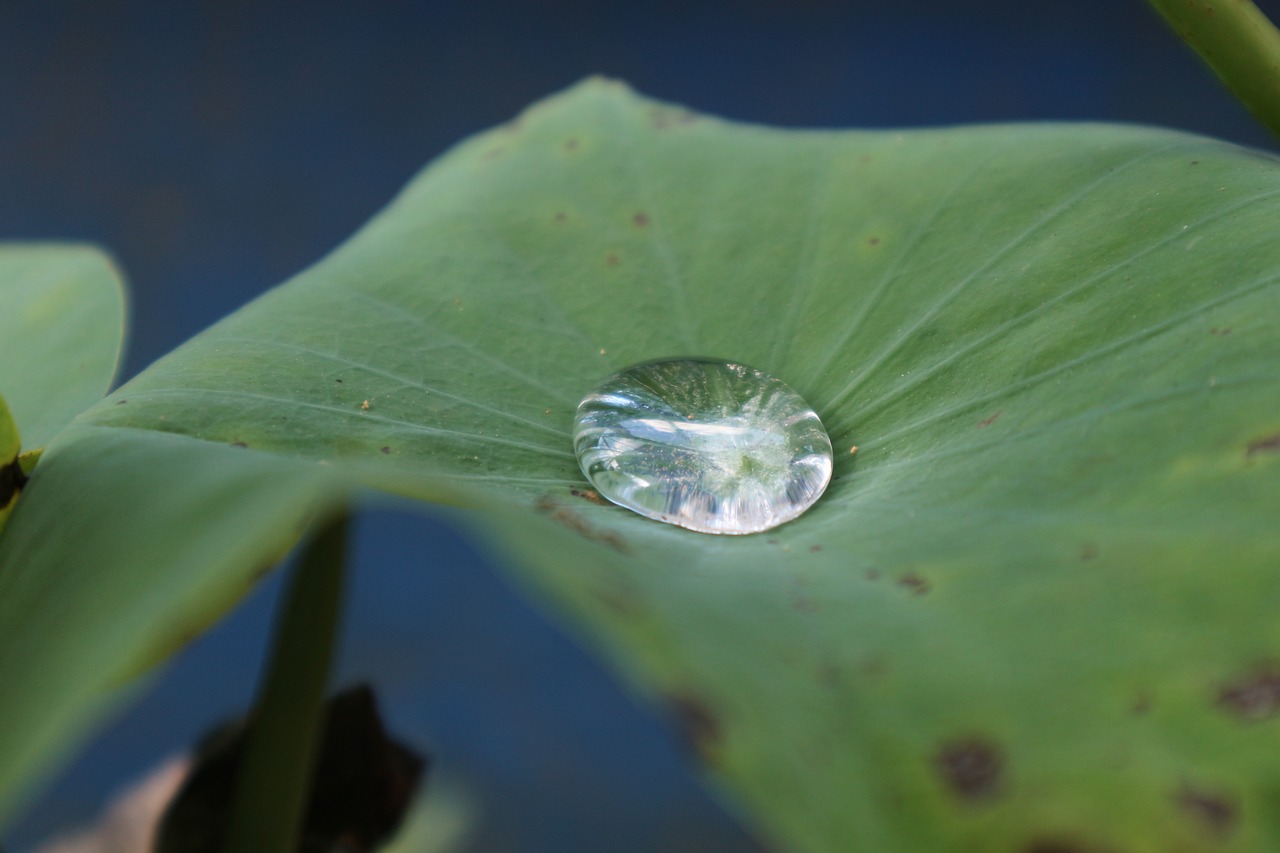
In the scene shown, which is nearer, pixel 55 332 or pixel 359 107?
pixel 55 332

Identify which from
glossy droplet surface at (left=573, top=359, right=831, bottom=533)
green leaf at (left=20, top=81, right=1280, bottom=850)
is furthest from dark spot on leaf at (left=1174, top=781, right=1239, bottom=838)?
glossy droplet surface at (left=573, top=359, right=831, bottom=533)

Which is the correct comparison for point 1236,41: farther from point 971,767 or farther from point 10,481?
point 10,481

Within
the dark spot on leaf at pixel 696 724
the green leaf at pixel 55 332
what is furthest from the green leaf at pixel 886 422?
the green leaf at pixel 55 332

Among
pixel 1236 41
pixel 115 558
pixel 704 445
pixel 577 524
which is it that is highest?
pixel 1236 41

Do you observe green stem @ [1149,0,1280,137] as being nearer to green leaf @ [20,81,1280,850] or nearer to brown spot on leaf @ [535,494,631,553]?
green leaf @ [20,81,1280,850]

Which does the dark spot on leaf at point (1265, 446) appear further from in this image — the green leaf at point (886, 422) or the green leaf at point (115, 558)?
the green leaf at point (115, 558)

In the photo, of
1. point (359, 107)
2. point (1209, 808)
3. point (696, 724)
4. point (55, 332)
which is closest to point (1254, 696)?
point (1209, 808)

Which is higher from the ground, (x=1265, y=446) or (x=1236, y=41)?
(x=1236, y=41)
